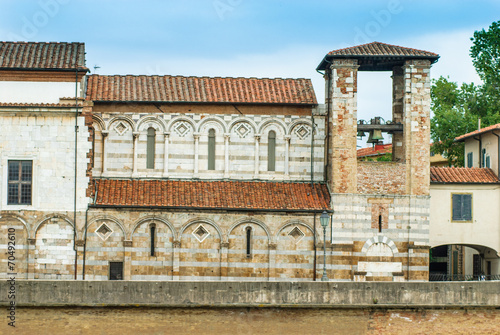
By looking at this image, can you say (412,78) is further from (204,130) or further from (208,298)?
(208,298)

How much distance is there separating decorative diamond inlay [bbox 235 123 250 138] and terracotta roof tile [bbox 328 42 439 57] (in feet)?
17.1

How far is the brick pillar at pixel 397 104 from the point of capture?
4138cm

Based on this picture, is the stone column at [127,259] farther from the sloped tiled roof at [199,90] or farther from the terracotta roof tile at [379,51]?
the terracotta roof tile at [379,51]

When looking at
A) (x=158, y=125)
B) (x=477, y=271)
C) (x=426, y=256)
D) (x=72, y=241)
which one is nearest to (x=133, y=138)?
(x=158, y=125)

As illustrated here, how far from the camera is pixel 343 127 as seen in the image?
133ft

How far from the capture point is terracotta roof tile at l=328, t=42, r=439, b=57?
133 feet

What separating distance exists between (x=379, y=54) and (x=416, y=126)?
12.2ft

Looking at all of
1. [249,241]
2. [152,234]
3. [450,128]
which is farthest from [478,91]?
[152,234]

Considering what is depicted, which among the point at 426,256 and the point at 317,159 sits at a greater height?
the point at 317,159

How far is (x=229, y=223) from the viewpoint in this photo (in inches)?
1544

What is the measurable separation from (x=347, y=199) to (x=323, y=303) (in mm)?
8717

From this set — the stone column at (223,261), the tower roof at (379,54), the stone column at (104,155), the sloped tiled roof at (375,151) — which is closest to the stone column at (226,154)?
the stone column at (223,261)

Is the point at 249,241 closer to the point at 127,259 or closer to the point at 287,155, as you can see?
the point at 287,155

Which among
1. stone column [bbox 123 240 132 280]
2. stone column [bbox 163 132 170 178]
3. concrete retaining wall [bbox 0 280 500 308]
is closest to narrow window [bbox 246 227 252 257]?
stone column [bbox 163 132 170 178]
